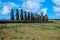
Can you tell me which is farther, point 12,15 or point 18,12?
point 18,12

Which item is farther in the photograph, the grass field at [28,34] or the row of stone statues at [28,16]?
Result: the row of stone statues at [28,16]

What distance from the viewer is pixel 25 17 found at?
47625mm

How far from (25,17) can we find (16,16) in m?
3.23

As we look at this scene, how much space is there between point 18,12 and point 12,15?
317 centimetres

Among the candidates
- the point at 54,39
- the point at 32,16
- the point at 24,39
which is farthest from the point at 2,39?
the point at 32,16

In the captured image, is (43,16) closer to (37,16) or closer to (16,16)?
(37,16)

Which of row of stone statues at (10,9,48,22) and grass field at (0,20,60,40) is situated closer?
grass field at (0,20,60,40)

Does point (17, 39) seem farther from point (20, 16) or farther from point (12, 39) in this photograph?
point (20, 16)

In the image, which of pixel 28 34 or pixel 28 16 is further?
pixel 28 16

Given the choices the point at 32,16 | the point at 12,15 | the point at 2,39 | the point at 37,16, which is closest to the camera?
the point at 2,39

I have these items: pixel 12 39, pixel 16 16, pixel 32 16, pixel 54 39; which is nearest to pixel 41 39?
pixel 54 39

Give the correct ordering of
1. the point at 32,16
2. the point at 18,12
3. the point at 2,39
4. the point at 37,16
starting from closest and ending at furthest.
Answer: the point at 2,39, the point at 18,12, the point at 32,16, the point at 37,16

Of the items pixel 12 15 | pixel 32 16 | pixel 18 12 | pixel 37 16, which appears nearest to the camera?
pixel 12 15

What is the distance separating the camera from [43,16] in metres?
55.5
